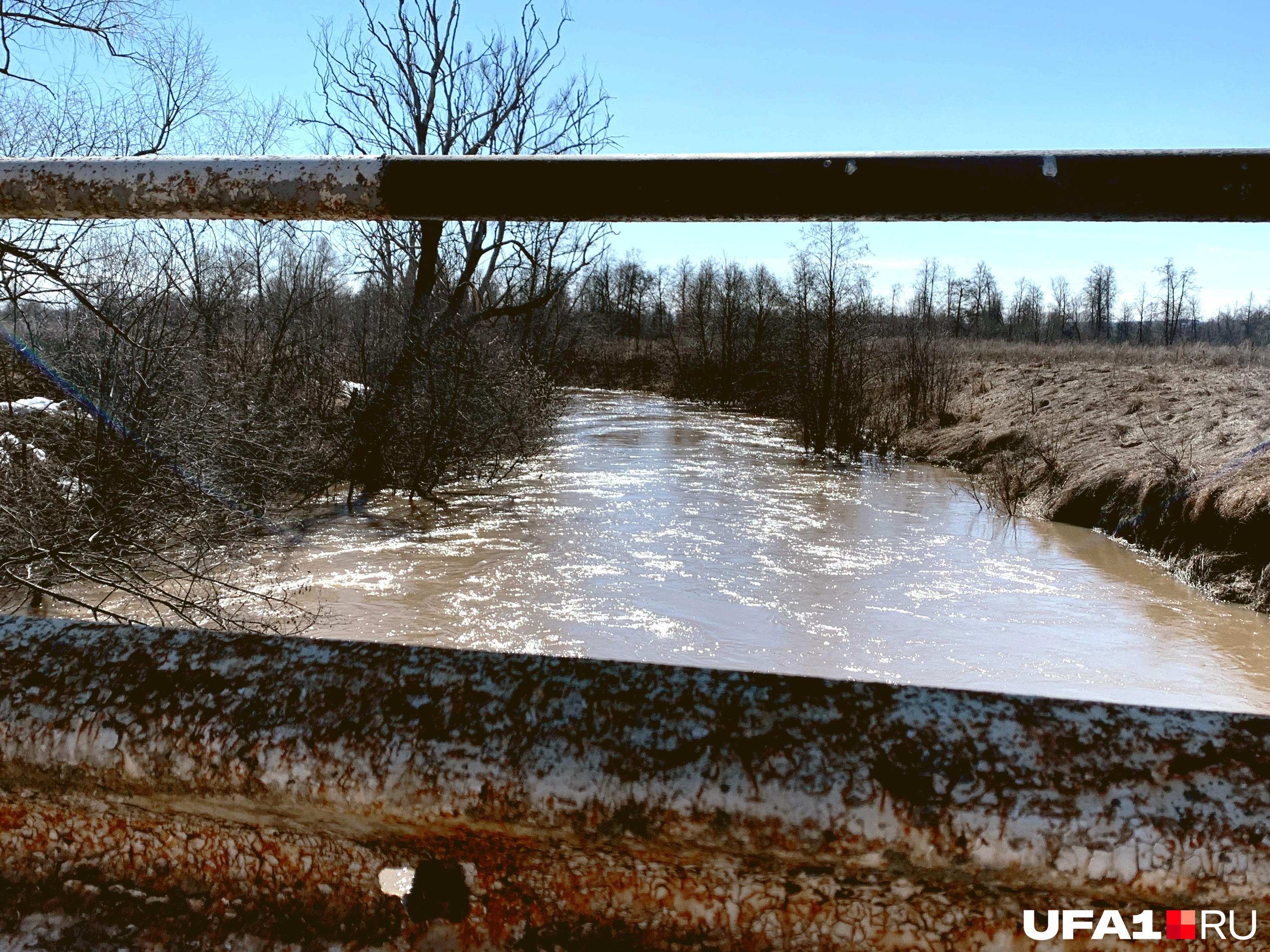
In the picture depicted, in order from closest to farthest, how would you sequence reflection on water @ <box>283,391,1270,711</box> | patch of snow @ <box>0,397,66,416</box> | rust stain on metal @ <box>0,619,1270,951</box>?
1. rust stain on metal @ <box>0,619,1270,951</box>
2. patch of snow @ <box>0,397,66,416</box>
3. reflection on water @ <box>283,391,1270,711</box>

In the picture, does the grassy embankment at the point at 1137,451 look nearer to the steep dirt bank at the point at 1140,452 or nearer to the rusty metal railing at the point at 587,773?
the steep dirt bank at the point at 1140,452

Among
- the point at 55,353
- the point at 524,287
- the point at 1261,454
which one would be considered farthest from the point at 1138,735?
the point at 524,287

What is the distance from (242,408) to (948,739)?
1258 centimetres

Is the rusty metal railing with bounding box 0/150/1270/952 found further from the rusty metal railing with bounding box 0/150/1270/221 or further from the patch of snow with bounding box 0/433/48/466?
the patch of snow with bounding box 0/433/48/466

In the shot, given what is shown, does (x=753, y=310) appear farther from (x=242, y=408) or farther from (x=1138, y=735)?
(x=1138, y=735)

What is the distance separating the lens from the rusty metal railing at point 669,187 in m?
0.81

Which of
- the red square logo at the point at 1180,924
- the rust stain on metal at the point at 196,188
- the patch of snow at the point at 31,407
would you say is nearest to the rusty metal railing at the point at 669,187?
the rust stain on metal at the point at 196,188

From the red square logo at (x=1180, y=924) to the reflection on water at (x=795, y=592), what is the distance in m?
7.56

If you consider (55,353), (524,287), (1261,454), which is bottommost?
(1261,454)

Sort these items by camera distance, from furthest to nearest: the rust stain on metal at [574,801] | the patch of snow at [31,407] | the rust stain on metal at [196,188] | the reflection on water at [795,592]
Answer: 1. the reflection on water at [795,592]
2. the patch of snow at [31,407]
3. the rust stain on metal at [196,188]
4. the rust stain on metal at [574,801]

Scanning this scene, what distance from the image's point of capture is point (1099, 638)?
32.5 feet

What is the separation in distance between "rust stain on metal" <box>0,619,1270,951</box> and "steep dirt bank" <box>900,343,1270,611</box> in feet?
40.6

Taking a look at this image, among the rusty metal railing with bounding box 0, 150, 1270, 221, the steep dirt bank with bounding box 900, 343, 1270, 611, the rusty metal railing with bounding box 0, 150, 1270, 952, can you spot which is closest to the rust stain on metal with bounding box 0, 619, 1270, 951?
the rusty metal railing with bounding box 0, 150, 1270, 952

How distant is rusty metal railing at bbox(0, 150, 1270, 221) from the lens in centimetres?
81
